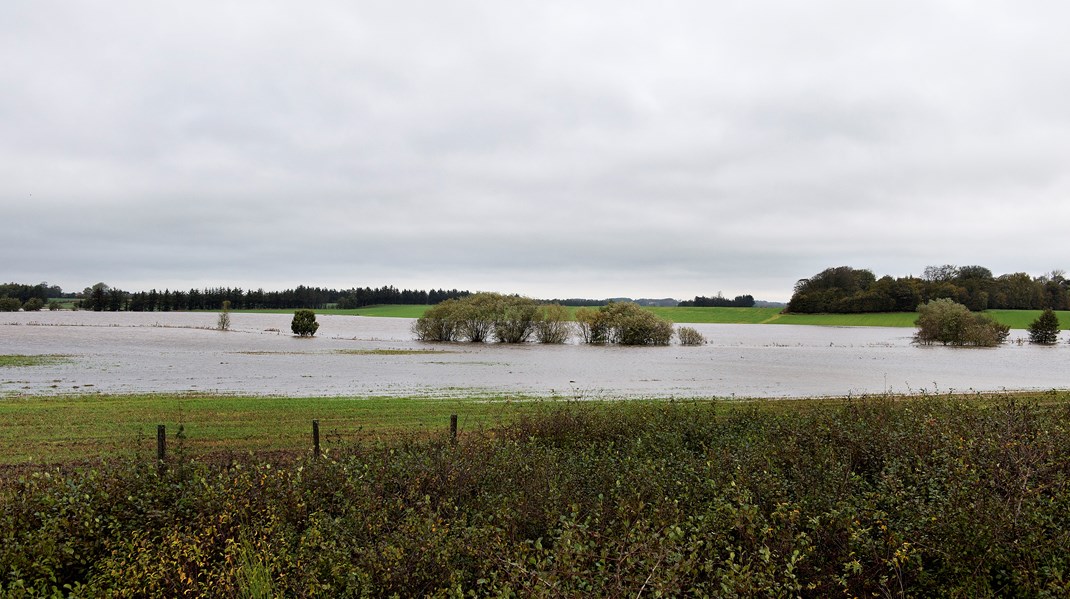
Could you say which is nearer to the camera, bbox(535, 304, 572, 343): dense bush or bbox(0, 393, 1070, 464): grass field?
bbox(0, 393, 1070, 464): grass field

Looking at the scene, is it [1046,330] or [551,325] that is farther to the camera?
[1046,330]

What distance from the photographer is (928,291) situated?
470 feet

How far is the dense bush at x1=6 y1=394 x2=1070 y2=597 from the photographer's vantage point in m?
5.89

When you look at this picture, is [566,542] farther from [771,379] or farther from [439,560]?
[771,379]

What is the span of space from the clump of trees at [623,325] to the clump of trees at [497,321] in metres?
3.27

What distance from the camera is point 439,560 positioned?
6324 millimetres

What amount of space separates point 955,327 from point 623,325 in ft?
161

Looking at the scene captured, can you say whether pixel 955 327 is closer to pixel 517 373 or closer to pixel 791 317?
pixel 791 317

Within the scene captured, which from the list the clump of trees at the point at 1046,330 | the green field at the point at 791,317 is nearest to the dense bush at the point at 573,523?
the clump of trees at the point at 1046,330

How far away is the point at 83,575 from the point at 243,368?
42.0 metres

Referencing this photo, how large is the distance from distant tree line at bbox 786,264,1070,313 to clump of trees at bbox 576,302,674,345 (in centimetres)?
7777

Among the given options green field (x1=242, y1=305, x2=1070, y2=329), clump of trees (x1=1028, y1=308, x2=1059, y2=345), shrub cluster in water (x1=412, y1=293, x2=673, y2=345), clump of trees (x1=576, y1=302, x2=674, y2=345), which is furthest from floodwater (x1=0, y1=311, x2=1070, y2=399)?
green field (x1=242, y1=305, x2=1070, y2=329)

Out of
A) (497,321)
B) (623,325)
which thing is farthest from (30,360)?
(623,325)

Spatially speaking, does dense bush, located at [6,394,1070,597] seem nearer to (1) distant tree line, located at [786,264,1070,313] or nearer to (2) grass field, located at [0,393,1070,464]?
(2) grass field, located at [0,393,1070,464]
